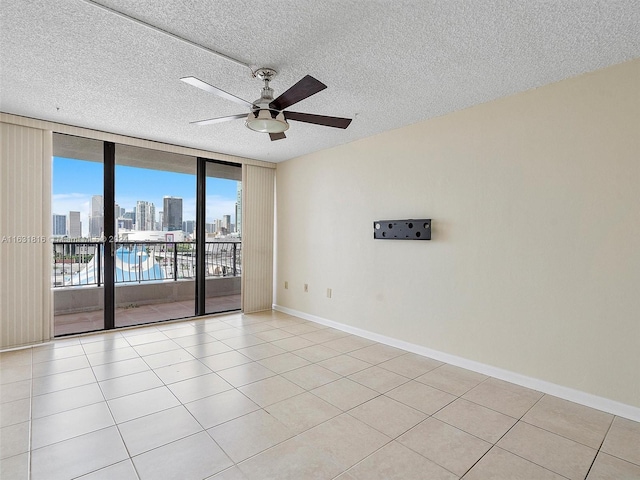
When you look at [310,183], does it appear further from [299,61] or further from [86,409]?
[86,409]

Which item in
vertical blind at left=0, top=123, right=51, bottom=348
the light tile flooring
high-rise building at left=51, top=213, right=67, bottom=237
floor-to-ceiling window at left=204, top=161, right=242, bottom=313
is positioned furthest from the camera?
floor-to-ceiling window at left=204, top=161, right=242, bottom=313

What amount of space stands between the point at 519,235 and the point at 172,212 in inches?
200

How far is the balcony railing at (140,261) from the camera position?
506cm

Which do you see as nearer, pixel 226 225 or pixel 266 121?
pixel 266 121

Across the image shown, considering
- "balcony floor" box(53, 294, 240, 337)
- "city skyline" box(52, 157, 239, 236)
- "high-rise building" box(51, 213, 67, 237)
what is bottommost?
"balcony floor" box(53, 294, 240, 337)

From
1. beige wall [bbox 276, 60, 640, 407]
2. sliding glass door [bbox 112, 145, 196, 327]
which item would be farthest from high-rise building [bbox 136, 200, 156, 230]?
beige wall [bbox 276, 60, 640, 407]

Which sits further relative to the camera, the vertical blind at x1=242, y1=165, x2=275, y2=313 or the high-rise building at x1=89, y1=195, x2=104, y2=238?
the vertical blind at x1=242, y1=165, x2=275, y2=313

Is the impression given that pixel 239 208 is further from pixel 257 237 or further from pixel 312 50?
pixel 312 50

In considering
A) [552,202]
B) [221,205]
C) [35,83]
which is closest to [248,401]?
[552,202]

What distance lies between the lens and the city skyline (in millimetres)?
4344

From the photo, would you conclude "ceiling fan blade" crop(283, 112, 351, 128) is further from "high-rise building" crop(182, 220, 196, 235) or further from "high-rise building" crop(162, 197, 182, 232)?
"high-rise building" crop(162, 197, 182, 232)

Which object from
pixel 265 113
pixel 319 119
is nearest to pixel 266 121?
pixel 265 113

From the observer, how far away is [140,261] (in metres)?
5.86

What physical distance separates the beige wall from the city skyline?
230 cm
